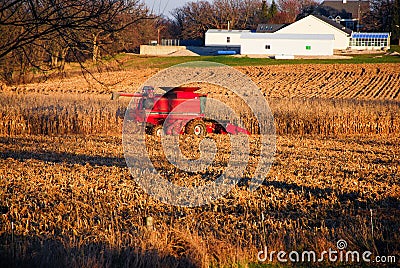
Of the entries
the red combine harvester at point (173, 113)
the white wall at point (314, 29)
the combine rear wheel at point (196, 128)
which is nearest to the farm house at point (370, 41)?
the white wall at point (314, 29)

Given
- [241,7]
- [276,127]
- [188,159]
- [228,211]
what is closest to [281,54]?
[241,7]

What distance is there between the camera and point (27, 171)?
12133 mm

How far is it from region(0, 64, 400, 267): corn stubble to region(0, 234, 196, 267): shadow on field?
0.01m

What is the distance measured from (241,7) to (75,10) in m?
97.0

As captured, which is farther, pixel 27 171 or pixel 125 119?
pixel 125 119

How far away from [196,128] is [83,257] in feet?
41.3

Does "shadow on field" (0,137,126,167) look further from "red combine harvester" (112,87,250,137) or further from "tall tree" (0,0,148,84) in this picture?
"tall tree" (0,0,148,84)

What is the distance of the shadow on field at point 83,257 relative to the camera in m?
6.30

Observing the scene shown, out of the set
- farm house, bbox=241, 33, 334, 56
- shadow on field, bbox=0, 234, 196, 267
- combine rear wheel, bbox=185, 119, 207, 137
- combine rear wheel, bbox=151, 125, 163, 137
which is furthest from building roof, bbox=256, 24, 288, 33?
shadow on field, bbox=0, 234, 196, 267

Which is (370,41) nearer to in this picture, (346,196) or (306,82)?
(306,82)

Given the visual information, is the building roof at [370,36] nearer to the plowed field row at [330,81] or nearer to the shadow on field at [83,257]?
the plowed field row at [330,81]

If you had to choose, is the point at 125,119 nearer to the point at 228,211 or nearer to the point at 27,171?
the point at 27,171

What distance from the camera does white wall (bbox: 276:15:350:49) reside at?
71.0 metres

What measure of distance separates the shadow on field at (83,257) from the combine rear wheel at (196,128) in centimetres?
1165
